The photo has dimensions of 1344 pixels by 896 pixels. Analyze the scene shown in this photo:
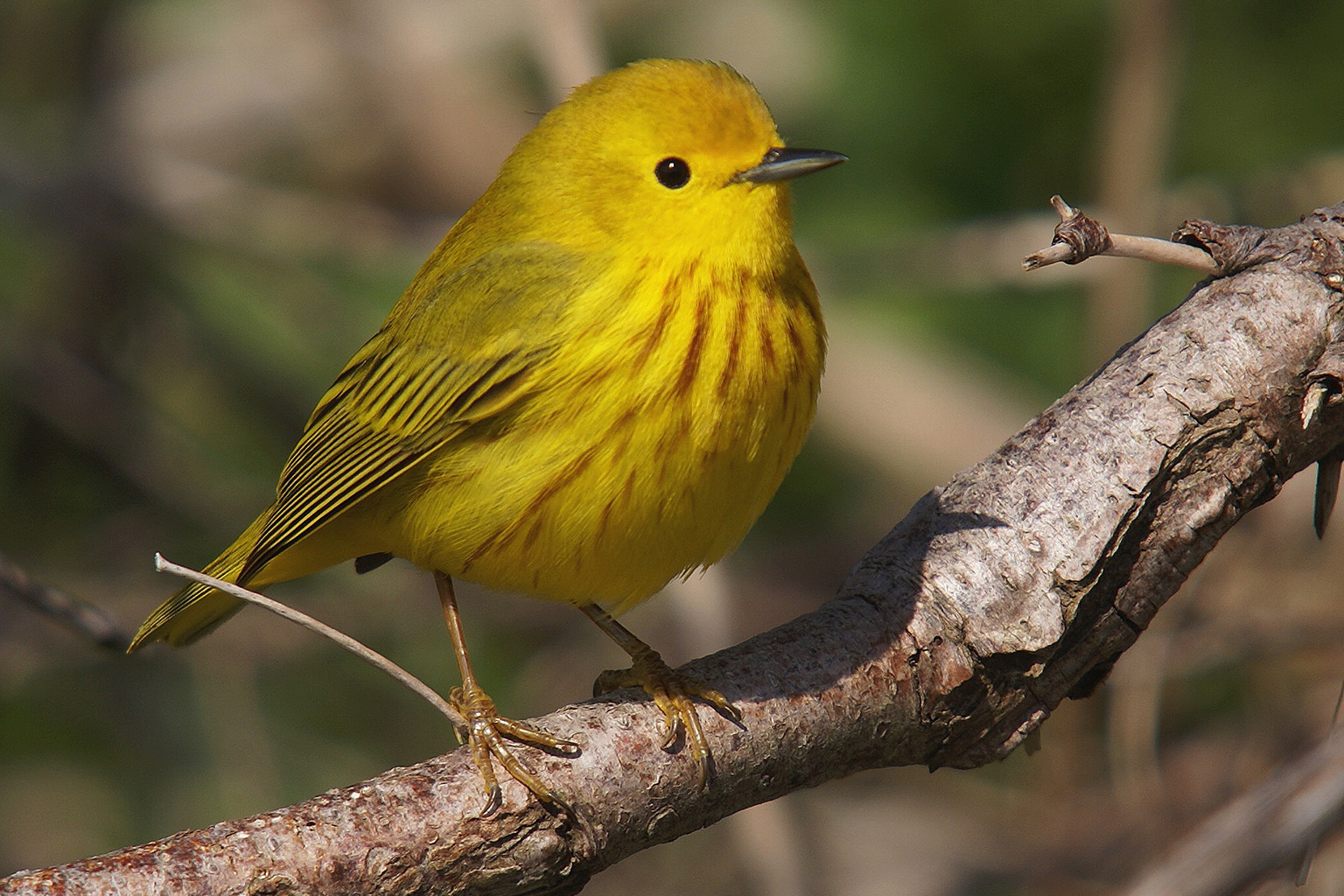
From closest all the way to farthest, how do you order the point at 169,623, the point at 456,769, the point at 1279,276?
1. the point at 456,769
2. the point at 1279,276
3. the point at 169,623

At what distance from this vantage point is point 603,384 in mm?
2758

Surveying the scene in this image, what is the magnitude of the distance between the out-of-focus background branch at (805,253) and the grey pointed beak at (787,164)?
71.6 inches

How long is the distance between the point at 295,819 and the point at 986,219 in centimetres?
442

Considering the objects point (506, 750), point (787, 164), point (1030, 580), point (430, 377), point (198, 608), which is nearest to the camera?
point (506, 750)

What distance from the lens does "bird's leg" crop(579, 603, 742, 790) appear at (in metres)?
2.37

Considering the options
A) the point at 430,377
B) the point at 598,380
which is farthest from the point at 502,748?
the point at 430,377

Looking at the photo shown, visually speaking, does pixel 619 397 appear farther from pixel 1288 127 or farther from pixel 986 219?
pixel 1288 127

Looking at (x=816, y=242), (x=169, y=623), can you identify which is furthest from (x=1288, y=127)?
(x=169, y=623)

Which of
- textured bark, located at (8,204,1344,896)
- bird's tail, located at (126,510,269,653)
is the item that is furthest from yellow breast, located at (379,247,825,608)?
bird's tail, located at (126,510,269,653)

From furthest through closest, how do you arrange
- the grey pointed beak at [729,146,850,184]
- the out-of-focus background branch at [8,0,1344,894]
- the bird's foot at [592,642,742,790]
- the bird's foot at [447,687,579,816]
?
the out-of-focus background branch at [8,0,1344,894]
the grey pointed beak at [729,146,850,184]
the bird's foot at [592,642,742,790]
the bird's foot at [447,687,579,816]

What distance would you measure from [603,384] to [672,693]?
24.9 inches

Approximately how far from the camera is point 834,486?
6562 millimetres

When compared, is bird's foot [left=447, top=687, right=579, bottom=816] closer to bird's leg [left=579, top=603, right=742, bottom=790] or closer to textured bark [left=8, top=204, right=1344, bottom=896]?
textured bark [left=8, top=204, right=1344, bottom=896]

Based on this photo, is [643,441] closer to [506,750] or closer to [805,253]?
[506,750]
